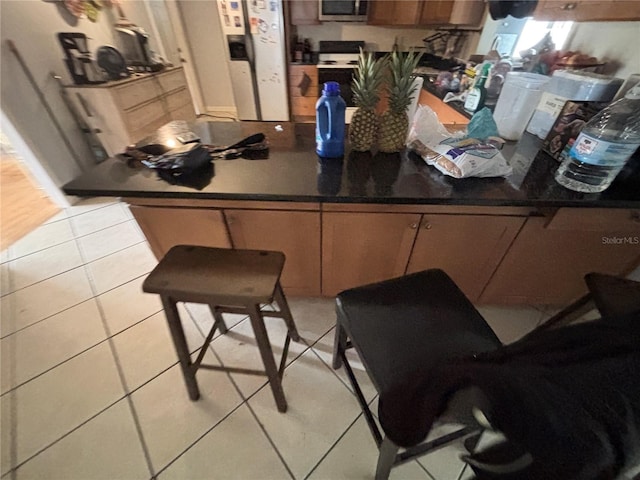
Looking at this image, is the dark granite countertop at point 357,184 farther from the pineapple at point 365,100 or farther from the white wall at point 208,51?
the white wall at point 208,51

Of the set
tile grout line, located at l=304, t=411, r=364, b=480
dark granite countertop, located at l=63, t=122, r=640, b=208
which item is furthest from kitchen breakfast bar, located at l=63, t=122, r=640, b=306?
tile grout line, located at l=304, t=411, r=364, b=480

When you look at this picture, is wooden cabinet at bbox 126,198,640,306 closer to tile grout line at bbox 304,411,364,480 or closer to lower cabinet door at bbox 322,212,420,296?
lower cabinet door at bbox 322,212,420,296

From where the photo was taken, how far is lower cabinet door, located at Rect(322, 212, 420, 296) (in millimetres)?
1030

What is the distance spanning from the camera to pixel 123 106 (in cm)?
226

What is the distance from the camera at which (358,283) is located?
133 centimetres

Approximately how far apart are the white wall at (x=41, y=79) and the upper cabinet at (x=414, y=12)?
2856 mm

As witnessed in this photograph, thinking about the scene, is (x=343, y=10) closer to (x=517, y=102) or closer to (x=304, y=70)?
(x=304, y=70)

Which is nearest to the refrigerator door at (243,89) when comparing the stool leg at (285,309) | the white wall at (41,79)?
the white wall at (41,79)

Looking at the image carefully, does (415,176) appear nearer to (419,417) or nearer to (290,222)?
(290,222)

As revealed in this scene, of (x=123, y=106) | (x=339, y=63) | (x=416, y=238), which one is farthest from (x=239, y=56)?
(x=416, y=238)

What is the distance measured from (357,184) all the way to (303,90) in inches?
125

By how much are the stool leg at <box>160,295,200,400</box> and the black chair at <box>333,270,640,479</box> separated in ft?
1.93

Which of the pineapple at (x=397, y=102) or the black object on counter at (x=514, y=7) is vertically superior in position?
the black object on counter at (x=514, y=7)

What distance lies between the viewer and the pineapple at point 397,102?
2.93 feet
